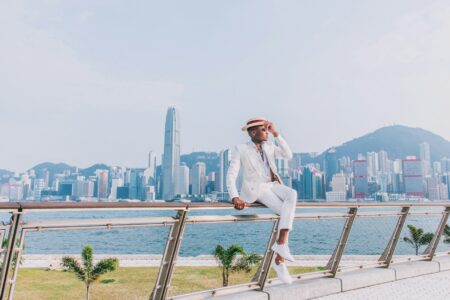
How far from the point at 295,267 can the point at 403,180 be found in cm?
19275

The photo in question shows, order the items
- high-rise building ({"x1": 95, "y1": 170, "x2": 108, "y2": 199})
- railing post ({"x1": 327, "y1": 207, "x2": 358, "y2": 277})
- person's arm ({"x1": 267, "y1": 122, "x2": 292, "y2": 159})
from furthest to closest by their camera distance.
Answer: high-rise building ({"x1": 95, "y1": 170, "x2": 108, "y2": 199})
railing post ({"x1": 327, "y1": 207, "x2": 358, "y2": 277})
person's arm ({"x1": 267, "y1": 122, "x2": 292, "y2": 159})

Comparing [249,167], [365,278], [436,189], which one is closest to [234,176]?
[249,167]

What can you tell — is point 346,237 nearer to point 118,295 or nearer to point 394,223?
point 394,223

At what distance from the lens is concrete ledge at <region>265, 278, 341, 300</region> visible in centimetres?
454

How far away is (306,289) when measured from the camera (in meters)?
4.83

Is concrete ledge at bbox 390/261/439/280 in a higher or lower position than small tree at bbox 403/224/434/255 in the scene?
lower

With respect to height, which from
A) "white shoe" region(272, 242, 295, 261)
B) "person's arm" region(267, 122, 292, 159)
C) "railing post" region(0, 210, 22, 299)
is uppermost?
"person's arm" region(267, 122, 292, 159)

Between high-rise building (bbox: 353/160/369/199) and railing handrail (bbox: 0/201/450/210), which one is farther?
high-rise building (bbox: 353/160/369/199)

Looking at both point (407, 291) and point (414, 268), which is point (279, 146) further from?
point (414, 268)

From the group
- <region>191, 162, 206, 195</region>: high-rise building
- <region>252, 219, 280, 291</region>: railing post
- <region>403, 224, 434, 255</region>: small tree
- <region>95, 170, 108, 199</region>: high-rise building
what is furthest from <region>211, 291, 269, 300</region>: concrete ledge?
<region>95, 170, 108, 199</region>: high-rise building

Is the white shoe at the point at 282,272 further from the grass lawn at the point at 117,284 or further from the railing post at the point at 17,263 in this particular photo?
the railing post at the point at 17,263

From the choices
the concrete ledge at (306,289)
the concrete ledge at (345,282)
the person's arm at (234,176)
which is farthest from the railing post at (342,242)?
the person's arm at (234,176)

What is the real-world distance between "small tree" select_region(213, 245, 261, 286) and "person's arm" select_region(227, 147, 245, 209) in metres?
1.15

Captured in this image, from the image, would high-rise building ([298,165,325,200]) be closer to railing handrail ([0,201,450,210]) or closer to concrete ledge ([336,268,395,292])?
concrete ledge ([336,268,395,292])
